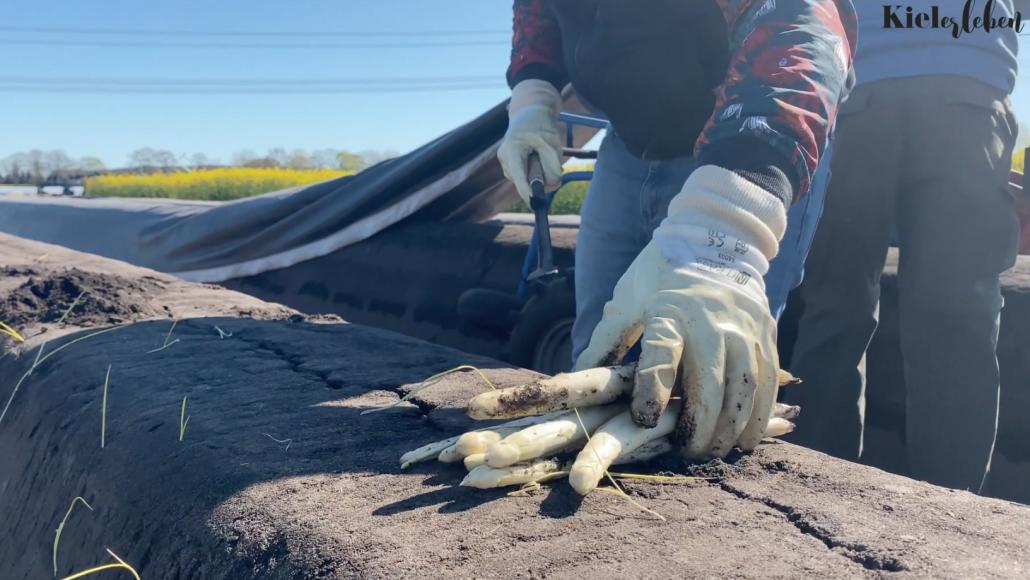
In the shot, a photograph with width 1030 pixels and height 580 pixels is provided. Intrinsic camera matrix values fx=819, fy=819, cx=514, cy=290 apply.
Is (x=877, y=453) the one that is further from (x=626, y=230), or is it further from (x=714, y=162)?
(x=714, y=162)

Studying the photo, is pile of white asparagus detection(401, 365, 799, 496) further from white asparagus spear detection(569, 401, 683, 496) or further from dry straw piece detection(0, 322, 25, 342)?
dry straw piece detection(0, 322, 25, 342)

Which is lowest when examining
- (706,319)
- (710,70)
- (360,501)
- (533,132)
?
(360,501)

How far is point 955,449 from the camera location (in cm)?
228

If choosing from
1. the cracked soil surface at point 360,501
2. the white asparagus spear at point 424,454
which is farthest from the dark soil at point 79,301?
the white asparagus spear at point 424,454

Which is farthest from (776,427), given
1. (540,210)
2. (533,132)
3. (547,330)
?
(547,330)

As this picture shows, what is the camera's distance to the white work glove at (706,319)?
4.37 feet

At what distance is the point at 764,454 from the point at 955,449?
1.13m

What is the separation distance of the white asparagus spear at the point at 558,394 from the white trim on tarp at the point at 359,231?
341cm

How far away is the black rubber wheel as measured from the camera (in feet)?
11.7

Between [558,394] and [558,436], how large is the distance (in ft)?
0.21

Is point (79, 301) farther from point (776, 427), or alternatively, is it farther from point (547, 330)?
point (776, 427)

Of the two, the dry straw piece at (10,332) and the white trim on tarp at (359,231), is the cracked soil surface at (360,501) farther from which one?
the white trim on tarp at (359,231)

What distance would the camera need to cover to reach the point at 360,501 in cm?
125

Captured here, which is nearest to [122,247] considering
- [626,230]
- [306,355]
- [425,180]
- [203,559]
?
[425,180]
